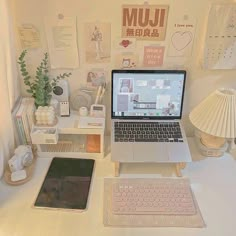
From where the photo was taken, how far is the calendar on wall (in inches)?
42.8

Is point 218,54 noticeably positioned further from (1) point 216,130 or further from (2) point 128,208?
(2) point 128,208

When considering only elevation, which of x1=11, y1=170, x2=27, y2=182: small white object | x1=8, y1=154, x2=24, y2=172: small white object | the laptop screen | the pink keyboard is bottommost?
the pink keyboard

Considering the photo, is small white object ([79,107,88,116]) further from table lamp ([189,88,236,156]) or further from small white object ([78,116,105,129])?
table lamp ([189,88,236,156])

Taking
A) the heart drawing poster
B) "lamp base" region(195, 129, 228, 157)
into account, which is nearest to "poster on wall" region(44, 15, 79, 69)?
the heart drawing poster

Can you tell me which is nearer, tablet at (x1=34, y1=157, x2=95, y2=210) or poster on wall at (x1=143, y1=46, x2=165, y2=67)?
tablet at (x1=34, y1=157, x2=95, y2=210)

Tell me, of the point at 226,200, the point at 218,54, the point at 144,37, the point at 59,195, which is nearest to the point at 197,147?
the point at 226,200

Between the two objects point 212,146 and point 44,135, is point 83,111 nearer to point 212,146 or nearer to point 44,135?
point 44,135

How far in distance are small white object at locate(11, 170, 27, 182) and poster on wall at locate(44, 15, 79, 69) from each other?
0.48 m

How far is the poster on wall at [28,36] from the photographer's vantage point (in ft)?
3.68

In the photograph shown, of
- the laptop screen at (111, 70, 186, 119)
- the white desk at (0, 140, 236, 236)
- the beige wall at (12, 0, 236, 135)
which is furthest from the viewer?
the laptop screen at (111, 70, 186, 119)

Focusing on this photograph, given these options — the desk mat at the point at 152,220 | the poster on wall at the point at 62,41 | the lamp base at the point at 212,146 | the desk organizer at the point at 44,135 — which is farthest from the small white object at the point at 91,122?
the lamp base at the point at 212,146

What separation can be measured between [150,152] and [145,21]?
55cm

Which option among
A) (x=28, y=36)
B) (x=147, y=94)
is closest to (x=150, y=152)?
(x=147, y=94)

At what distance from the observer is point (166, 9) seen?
3.56ft
